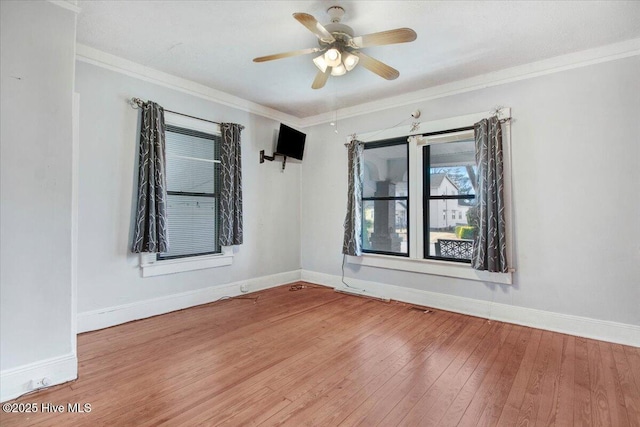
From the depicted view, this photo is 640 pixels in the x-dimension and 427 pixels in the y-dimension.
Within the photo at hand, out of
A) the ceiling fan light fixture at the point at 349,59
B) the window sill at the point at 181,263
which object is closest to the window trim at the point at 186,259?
the window sill at the point at 181,263

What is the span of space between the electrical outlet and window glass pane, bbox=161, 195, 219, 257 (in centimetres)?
167

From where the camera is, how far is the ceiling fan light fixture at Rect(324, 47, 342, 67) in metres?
2.53

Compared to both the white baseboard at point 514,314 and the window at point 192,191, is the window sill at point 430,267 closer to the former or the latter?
the white baseboard at point 514,314

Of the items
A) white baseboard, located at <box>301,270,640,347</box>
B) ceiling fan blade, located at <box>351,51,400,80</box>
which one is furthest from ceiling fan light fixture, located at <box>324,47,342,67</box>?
white baseboard, located at <box>301,270,640,347</box>

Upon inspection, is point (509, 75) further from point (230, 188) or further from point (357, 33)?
point (230, 188)

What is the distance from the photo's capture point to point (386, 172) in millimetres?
4438

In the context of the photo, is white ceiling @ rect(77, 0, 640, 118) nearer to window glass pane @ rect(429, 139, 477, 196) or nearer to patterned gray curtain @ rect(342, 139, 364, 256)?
window glass pane @ rect(429, 139, 477, 196)

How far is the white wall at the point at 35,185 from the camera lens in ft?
6.41

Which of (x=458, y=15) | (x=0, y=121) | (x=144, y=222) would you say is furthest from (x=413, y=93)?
(x=0, y=121)

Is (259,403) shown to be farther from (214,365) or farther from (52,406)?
(52,406)

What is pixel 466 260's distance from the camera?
3.67m

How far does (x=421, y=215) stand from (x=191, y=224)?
3.00 meters

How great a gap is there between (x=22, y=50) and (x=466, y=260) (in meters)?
4.43

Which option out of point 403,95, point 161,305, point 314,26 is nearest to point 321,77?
point 314,26
